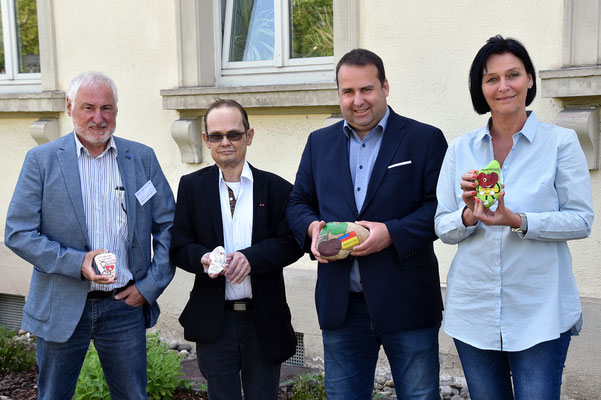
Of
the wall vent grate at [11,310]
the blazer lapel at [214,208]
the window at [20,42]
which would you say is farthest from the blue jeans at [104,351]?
the window at [20,42]

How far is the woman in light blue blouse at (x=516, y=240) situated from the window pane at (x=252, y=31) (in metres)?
3.19

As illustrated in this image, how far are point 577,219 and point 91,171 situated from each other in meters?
2.21

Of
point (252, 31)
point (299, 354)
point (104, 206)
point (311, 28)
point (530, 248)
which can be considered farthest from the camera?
point (252, 31)

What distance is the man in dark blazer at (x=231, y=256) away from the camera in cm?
312

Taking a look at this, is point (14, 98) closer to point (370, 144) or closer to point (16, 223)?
point (16, 223)

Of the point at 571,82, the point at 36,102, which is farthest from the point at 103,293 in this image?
the point at 36,102

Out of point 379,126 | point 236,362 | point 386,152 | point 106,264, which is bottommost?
point 236,362

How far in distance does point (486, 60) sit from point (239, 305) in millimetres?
1524

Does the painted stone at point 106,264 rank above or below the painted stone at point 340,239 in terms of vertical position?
below

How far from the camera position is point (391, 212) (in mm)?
2967

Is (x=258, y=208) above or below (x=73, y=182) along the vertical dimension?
below

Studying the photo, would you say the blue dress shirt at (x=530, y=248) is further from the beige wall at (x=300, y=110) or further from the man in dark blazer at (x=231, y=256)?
the beige wall at (x=300, y=110)

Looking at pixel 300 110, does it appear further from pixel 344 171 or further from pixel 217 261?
pixel 217 261

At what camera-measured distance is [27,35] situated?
7.05 m
